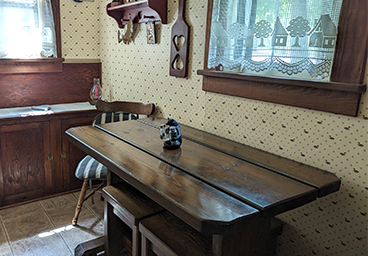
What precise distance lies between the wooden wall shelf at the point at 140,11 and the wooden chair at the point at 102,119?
0.73m

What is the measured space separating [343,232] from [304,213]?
214 mm

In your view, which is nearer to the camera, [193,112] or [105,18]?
[193,112]

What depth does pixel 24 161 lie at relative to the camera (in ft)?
9.76

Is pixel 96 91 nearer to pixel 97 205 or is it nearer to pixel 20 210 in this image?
pixel 97 205

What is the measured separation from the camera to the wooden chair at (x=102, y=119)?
8.63ft

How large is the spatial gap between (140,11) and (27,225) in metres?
2.04

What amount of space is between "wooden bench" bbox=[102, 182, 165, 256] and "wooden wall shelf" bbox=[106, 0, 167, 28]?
1.35 meters

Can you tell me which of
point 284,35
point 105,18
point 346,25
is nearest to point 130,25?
point 105,18

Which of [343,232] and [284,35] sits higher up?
[284,35]

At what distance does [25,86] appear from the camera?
3.25 metres

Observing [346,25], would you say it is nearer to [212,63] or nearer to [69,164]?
[212,63]

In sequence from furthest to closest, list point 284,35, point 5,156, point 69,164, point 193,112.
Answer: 1. point 69,164
2. point 5,156
3. point 193,112
4. point 284,35

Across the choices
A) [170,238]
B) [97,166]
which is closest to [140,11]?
[97,166]

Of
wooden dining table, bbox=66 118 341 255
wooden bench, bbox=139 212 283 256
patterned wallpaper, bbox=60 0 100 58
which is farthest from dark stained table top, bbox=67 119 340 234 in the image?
patterned wallpaper, bbox=60 0 100 58
